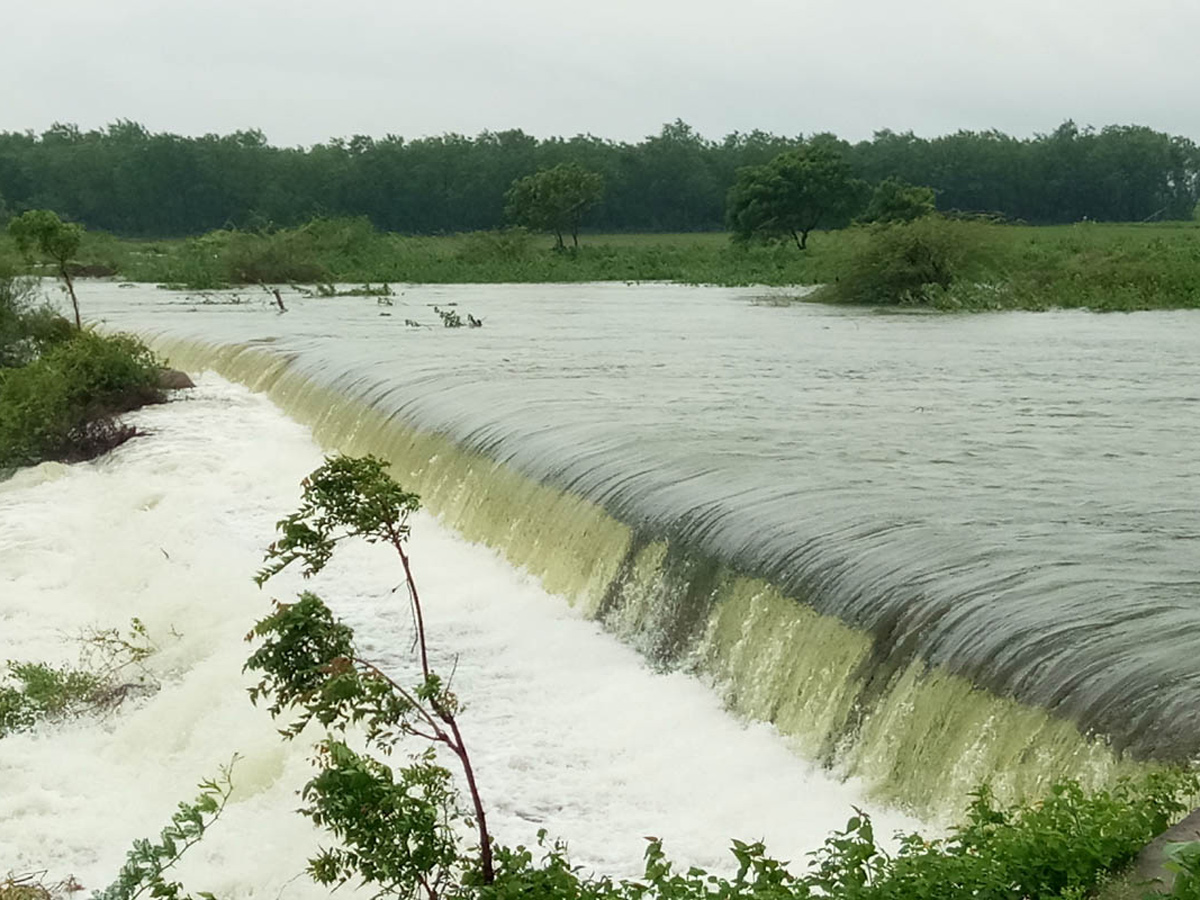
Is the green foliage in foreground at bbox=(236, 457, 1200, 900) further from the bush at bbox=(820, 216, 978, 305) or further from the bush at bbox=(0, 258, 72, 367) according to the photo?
the bush at bbox=(820, 216, 978, 305)

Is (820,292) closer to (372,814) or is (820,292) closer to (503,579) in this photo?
(503,579)

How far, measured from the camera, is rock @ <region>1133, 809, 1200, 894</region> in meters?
4.71

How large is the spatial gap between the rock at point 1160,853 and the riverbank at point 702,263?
28.8 m

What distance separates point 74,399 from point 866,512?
1227 centimetres

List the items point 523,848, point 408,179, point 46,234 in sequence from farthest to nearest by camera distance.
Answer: point 408,179 → point 46,234 → point 523,848

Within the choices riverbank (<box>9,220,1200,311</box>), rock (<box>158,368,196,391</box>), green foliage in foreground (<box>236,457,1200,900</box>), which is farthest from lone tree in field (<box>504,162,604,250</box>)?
green foliage in foreground (<box>236,457,1200,900</box>)

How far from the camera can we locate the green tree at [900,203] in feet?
167

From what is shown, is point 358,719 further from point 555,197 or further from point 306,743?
point 555,197

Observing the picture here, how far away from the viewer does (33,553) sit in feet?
45.5

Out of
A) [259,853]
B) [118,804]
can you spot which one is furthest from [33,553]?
[259,853]

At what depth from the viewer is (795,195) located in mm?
64312

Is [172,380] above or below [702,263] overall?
below

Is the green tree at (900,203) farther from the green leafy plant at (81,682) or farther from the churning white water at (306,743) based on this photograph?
the green leafy plant at (81,682)

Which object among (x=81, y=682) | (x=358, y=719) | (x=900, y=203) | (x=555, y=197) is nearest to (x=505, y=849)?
(x=358, y=719)
